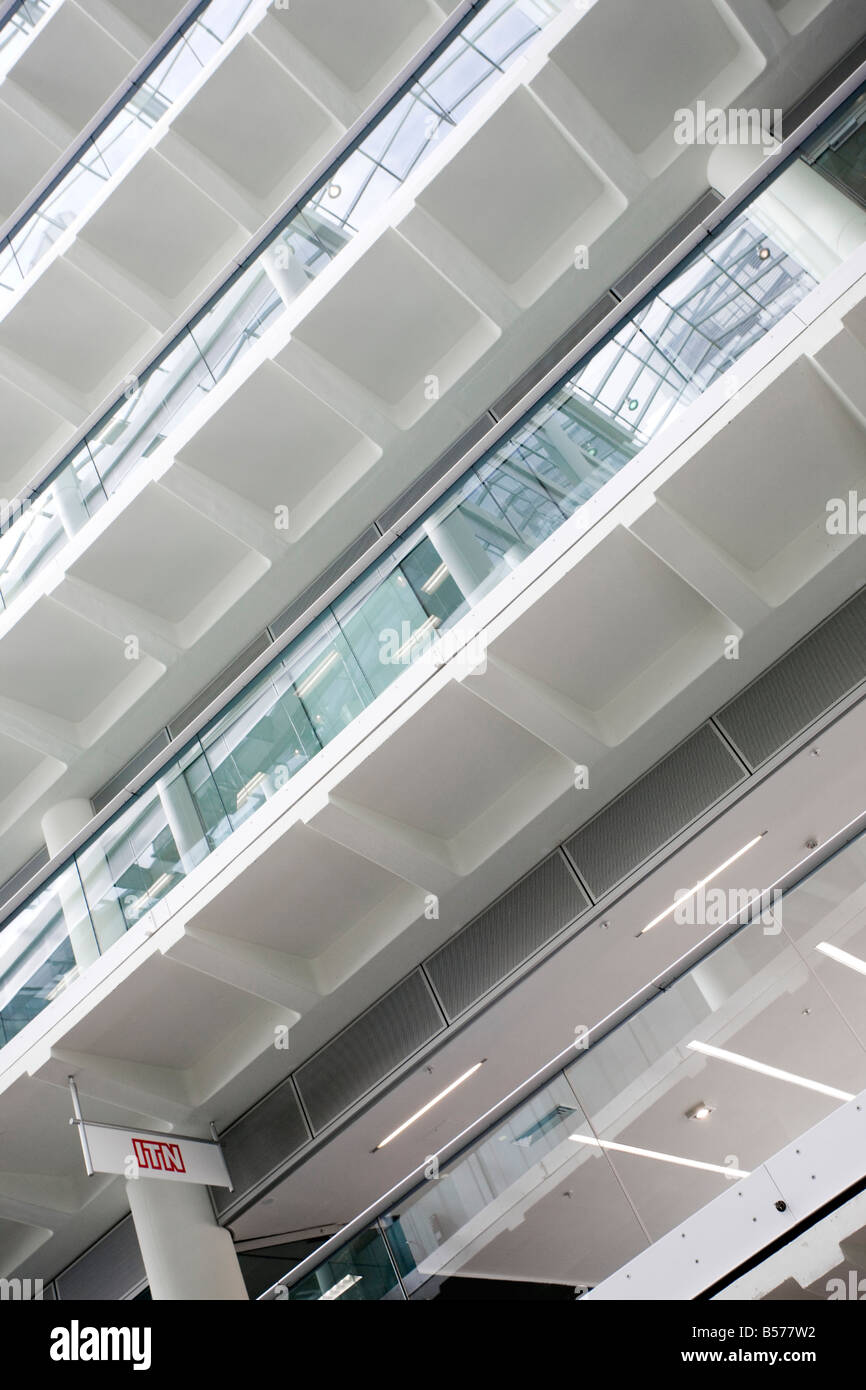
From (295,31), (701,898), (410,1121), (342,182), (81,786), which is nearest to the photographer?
(701,898)

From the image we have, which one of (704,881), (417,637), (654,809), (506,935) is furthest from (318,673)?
(704,881)

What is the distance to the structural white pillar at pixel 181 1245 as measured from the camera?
9492 millimetres

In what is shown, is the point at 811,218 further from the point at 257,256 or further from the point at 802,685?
the point at 257,256

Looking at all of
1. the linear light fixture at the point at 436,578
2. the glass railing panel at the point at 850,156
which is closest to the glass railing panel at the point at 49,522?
the linear light fixture at the point at 436,578

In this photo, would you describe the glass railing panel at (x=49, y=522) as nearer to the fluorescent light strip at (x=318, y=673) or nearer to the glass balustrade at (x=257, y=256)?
the glass balustrade at (x=257, y=256)

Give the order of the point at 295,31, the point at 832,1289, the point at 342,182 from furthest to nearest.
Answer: the point at 295,31, the point at 342,182, the point at 832,1289

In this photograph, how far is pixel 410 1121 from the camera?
1005 centimetres

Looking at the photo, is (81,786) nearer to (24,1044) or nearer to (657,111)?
(24,1044)

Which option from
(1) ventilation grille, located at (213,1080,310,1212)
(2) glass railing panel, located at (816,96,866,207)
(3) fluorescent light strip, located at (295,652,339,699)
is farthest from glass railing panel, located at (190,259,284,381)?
(1) ventilation grille, located at (213,1080,310,1212)

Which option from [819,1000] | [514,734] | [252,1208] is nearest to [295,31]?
[514,734]

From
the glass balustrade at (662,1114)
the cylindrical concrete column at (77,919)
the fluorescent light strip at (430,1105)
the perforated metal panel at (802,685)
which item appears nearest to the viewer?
the glass balustrade at (662,1114)

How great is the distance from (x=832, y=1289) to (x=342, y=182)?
10.6 m

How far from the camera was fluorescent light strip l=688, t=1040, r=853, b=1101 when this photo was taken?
20.7 ft

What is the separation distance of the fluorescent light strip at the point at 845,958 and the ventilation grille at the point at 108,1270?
25.0 ft
